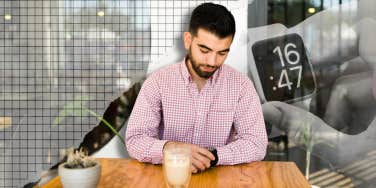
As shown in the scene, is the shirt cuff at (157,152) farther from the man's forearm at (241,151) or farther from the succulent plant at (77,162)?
the succulent plant at (77,162)

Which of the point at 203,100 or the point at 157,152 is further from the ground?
the point at 203,100

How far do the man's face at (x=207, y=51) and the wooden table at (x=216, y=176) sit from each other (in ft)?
1.39

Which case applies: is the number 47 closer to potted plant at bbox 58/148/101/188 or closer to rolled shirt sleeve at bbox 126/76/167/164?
rolled shirt sleeve at bbox 126/76/167/164

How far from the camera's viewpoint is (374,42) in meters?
2.58

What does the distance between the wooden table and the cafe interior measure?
1.09 m

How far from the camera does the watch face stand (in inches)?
103

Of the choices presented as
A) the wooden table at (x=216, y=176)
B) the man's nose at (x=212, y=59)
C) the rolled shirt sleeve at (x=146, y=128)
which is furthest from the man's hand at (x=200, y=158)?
the man's nose at (x=212, y=59)

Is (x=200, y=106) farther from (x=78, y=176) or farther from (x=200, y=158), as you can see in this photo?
(x=78, y=176)

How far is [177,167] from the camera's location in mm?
1176

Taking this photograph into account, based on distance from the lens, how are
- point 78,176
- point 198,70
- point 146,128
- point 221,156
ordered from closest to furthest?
1. point 78,176
2. point 221,156
3. point 146,128
4. point 198,70

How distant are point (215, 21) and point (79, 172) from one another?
0.89 m

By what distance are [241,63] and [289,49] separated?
0.29m

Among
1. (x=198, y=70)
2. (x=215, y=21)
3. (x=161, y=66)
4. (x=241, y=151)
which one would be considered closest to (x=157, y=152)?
(x=241, y=151)
